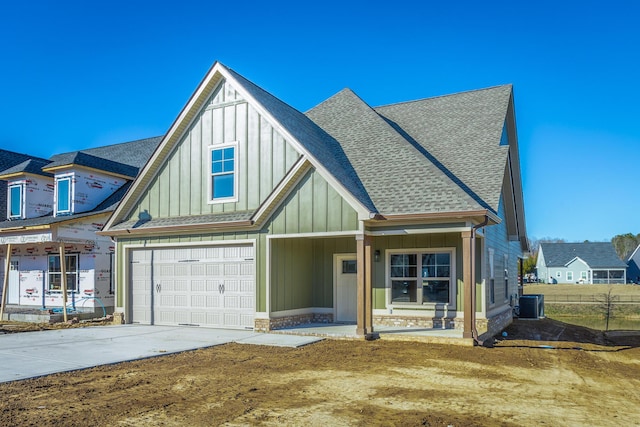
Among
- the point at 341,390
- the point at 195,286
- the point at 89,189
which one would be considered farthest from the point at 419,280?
the point at 89,189

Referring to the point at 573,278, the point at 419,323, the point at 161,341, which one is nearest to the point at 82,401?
the point at 161,341

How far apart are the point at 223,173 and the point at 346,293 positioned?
4.92 meters

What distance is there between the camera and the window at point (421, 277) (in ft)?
47.5

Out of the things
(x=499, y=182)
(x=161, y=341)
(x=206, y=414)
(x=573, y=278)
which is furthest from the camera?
(x=573, y=278)

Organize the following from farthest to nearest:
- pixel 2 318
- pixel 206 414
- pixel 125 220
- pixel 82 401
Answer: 1. pixel 2 318
2. pixel 125 220
3. pixel 82 401
4. pixel 206 414

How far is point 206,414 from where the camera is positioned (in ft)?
21.3

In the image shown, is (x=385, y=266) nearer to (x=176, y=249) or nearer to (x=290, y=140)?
(x=290, y=140)

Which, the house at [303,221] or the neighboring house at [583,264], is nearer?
the house at [303,221]

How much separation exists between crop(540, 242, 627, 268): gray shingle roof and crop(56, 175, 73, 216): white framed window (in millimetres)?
68815

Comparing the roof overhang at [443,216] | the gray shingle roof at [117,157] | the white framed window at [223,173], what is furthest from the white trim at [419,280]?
the gray shingle roof at [117,157]

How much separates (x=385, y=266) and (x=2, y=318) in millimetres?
14103

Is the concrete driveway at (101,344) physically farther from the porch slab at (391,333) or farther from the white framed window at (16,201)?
the white framed window at (16,201)

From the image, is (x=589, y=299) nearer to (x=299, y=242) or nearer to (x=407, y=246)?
(x=407, y=246)

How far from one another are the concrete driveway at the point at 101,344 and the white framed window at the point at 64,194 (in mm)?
6584
